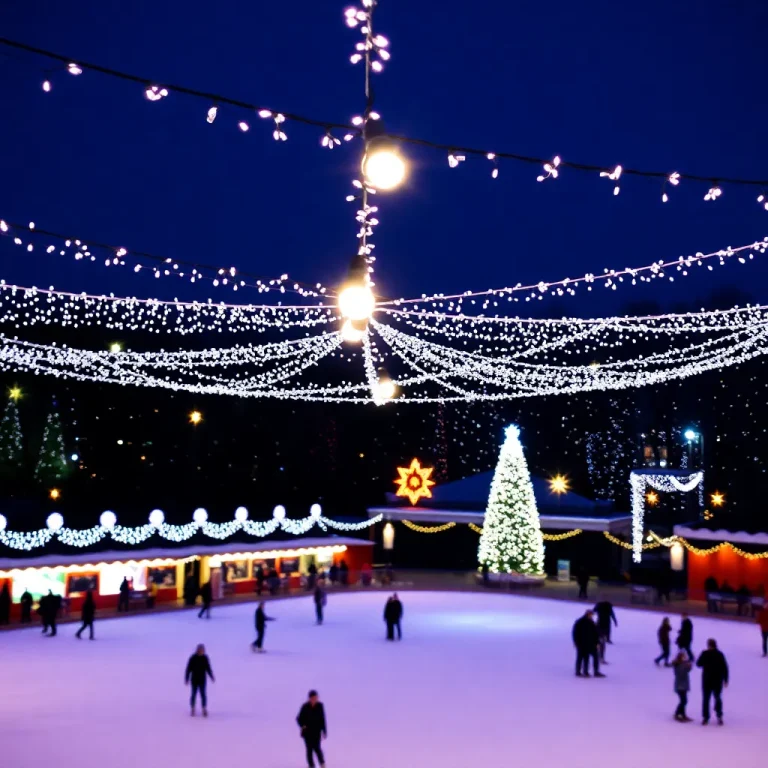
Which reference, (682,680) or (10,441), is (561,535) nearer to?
(10,441)

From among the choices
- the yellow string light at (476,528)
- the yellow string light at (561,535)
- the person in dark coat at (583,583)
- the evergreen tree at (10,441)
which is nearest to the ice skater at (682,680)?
the person in dark coat at (583,583)

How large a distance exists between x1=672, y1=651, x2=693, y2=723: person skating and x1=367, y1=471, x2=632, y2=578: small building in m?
18.8

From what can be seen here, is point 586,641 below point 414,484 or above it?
below

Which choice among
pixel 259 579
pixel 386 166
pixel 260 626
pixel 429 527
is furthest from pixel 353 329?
pixel 429 527

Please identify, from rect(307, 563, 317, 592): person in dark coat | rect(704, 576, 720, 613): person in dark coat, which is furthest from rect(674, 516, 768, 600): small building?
rect(307, 563, 317, 592): person in dark coat

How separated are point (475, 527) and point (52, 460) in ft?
50.7

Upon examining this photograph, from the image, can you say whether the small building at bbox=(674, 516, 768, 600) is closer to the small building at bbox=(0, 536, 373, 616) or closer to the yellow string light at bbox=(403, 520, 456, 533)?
the yellow string light at bbox=(403, 520, 456, 533)

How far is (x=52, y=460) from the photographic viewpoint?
33.6 metres

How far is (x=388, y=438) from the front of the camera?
40312mm

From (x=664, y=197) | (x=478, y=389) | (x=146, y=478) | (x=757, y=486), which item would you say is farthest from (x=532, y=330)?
(x=664, y=197)

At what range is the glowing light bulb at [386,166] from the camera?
576 cm

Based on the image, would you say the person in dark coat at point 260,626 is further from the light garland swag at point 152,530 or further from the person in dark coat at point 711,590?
the person in dark coat at point 711,590

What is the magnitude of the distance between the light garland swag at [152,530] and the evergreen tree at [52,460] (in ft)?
33.2

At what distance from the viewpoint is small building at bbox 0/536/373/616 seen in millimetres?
21425
